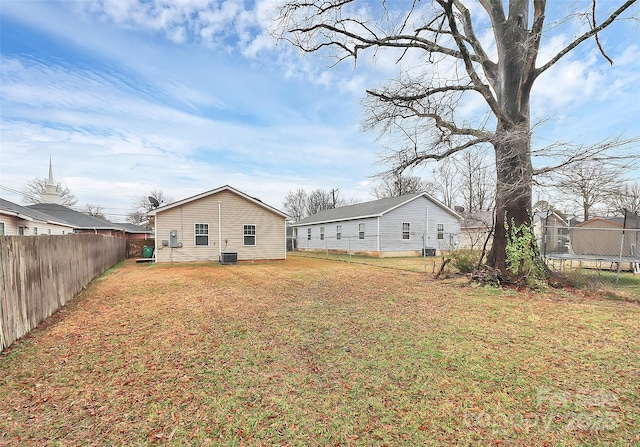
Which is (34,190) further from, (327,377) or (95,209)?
(327,377)

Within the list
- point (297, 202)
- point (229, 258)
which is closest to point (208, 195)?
point (229, 258)

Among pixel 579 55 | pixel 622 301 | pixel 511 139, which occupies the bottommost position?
pixel 622 301

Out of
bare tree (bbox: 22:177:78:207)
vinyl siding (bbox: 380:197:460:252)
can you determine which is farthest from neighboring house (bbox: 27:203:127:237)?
vinyl siding (bbox: 380:197:460:252)

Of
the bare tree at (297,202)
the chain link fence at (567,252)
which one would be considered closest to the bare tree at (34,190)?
the bare tree at (297,202)

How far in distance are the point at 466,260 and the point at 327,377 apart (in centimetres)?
862

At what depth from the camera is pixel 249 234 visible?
57.6ft

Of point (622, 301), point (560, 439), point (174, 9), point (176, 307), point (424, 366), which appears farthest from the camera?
point (174, 9)

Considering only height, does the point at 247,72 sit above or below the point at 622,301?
above

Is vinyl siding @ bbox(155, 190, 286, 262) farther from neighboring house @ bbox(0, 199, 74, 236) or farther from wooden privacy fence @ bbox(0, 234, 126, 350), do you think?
wooden privacy fence @ bbox(0, 234, 126, 350)

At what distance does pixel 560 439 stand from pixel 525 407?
39cm

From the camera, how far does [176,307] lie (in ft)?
20.4

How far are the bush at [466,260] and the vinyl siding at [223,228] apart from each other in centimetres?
1073

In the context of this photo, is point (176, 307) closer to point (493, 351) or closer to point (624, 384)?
point (493, 351)

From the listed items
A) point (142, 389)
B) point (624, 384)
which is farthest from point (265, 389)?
point (624, 384)
